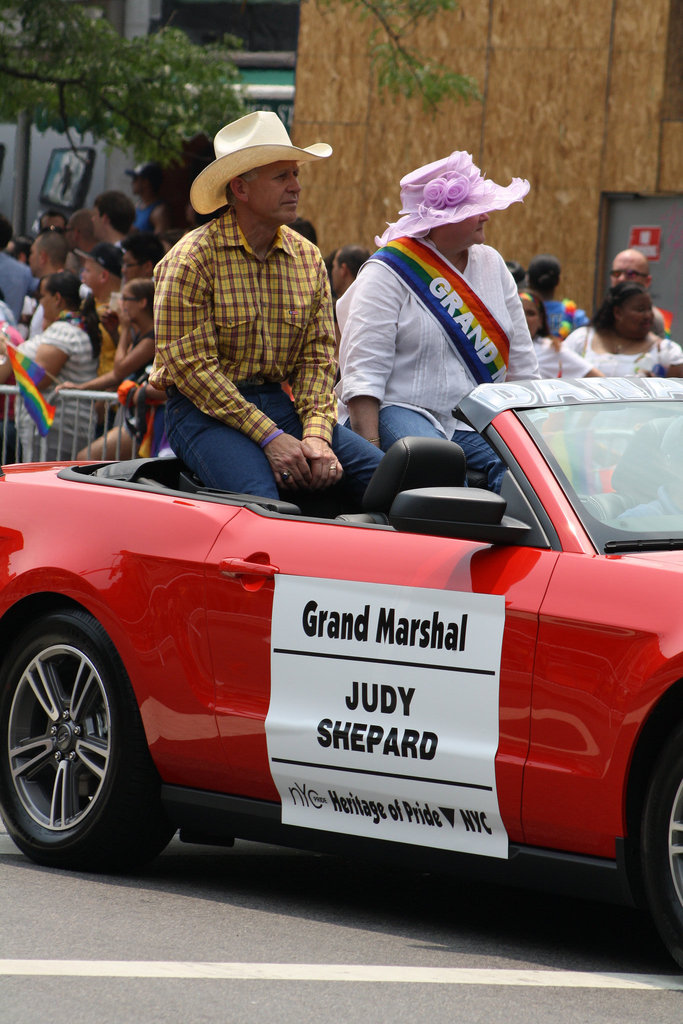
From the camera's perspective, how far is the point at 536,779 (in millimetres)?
4406

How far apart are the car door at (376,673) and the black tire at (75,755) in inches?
16.0

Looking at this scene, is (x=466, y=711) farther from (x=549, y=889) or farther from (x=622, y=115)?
(x=622, y=115)

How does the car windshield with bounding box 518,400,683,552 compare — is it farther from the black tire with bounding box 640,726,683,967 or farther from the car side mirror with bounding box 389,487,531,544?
the black tire with bounding box 640,726,683,967

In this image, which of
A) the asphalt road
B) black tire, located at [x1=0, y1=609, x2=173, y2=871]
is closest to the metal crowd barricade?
black tire, located at [x1=0, y1=609, x2=173, y2=871]

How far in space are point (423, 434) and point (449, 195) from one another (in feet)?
2.90

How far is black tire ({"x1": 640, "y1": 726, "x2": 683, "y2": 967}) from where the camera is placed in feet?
13.7

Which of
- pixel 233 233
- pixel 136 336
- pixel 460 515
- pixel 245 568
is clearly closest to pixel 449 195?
pixel 233 233

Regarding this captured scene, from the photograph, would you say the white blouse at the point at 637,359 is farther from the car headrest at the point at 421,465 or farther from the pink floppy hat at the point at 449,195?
the car headrest at the point at 421,465

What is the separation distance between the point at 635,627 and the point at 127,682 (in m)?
1.82

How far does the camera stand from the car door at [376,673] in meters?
4.50

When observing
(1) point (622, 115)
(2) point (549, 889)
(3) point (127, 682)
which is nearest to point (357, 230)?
(1) point (622, 115)

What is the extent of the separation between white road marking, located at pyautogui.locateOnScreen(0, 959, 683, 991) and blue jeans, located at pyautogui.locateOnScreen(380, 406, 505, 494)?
224 centimetres

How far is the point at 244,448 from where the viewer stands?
5.95 meters

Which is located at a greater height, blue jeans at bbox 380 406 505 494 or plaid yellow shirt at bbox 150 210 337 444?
plaid yellow shirt at bbox 150 210 337 444
